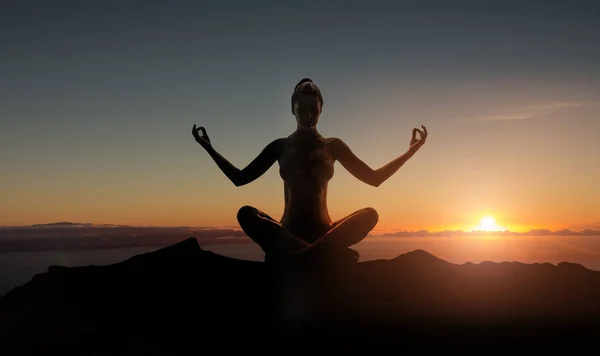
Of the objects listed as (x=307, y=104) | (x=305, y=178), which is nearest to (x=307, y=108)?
(x=307, y=104)

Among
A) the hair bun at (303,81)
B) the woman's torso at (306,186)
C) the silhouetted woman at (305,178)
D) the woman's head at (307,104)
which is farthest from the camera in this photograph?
the hair bun at (303,81)

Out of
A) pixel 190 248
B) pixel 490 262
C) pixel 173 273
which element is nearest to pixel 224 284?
pixel 173 273

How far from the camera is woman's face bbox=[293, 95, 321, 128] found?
28.4ft

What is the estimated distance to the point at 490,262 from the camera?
1170cm

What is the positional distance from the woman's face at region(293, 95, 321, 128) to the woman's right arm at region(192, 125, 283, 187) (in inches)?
20.2

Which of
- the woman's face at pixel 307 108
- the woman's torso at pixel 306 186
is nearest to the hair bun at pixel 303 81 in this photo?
the woman's face at pixel 307 108

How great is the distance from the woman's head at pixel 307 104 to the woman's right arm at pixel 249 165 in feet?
1.69

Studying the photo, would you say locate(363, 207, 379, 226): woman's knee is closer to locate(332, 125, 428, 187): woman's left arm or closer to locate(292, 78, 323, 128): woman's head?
locate(332, 125, 428, 187): woman's left arm

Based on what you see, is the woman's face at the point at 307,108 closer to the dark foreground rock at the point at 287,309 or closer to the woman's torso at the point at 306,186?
the woman's torso at the point at 306,186

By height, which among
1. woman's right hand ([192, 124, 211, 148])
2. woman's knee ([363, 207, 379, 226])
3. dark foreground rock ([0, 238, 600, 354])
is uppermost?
woman's right hand ([192, 124, 211, 148])

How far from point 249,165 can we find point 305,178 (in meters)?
0.94

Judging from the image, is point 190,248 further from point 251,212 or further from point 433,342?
point 433,342

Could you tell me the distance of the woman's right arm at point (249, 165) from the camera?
901 cm

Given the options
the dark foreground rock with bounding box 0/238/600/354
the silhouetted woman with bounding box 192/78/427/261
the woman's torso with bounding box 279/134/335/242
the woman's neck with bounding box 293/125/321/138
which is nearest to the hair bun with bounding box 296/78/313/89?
the silhouetted woman with bounding box 192/78/427/261
